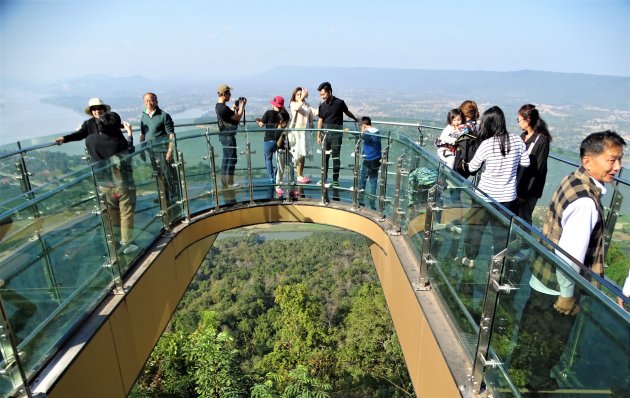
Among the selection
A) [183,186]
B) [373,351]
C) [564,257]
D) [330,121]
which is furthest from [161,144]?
[373,351]

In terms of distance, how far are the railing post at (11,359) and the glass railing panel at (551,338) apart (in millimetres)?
2616

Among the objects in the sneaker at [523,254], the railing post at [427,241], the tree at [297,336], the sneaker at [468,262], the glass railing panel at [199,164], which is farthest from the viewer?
the tree at [297,336]

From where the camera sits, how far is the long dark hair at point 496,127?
328 centimetres

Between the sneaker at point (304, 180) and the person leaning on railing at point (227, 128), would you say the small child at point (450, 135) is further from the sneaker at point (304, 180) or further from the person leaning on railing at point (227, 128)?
the person leaning on railing at point (227, 128)

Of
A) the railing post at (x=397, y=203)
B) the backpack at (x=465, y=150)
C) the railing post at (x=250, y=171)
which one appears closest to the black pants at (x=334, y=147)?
the railing post at (x=250, y=171)

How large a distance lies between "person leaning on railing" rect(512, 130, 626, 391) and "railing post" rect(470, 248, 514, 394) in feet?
0.76

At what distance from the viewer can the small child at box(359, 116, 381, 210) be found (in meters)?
5.52

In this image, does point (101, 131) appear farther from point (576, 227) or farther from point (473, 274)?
point (576, 227)

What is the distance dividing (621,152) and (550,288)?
50.3 inches

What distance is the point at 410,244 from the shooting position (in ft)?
14.7

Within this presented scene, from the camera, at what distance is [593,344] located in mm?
1412

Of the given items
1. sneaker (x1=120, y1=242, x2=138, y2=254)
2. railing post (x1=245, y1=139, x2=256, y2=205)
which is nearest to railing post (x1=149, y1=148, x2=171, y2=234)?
sneaker (x1=120, y1=242, x2=138, y2=254)

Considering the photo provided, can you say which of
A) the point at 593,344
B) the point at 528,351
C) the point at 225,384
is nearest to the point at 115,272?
the point at 528,351

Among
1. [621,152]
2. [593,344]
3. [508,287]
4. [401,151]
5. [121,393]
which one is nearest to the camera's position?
[593,344]
